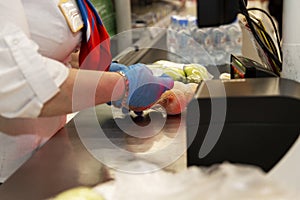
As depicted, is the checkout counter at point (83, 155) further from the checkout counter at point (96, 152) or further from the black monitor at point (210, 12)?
the black monitor at point (210, 12)

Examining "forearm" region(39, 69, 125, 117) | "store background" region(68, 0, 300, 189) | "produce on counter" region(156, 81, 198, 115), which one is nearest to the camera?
"store background" region(68, 0, 300, 189)

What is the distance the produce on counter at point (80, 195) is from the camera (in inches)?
29.5

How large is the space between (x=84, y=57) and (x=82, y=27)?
94 mm

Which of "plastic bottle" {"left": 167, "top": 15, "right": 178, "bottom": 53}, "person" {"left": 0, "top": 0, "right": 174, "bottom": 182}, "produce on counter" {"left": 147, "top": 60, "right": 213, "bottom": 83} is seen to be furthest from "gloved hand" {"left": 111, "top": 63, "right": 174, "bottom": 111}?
"plastic bottle" {"left": 167, "top": 15, "right": 178, "bottom": 53}

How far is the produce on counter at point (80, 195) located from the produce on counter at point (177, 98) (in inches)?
18.4

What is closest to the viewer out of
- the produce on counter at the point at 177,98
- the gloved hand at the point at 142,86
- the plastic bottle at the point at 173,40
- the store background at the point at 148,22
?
the store background at the point at 148,22

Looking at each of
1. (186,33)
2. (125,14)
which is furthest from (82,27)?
(125,14)

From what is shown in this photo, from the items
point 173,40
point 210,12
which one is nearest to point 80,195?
point 210,12

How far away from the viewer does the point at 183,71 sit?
4.45ft

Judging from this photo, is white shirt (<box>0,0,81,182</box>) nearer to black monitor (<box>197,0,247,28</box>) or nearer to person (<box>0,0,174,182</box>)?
person (<box>0,0,174,182</box>)

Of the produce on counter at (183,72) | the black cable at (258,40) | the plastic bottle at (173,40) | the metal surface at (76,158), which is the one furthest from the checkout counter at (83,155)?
the plastic bottle at (173,40)

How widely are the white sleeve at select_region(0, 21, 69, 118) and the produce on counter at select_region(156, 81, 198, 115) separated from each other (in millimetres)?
465

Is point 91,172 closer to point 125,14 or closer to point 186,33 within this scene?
point 186,33

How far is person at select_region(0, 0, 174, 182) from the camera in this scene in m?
0.76
